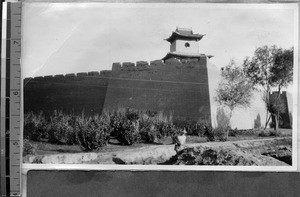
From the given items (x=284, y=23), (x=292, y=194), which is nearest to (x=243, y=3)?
(x=284, y=23)

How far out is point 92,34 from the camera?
2.29 m

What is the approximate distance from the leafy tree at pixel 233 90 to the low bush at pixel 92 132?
661 mm

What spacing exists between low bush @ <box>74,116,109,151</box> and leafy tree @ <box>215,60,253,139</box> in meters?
0.66

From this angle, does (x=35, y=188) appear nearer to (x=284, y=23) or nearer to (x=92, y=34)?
(x=92, y=34)

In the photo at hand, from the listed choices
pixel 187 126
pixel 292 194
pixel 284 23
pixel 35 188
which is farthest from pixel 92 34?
pixel 292 194

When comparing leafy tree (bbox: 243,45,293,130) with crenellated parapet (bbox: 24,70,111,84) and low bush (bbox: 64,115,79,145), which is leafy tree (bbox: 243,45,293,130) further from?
low bush (bbox: 64,115,79,145)

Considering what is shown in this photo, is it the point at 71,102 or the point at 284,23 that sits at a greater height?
the point at 284,23

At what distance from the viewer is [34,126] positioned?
7.56 feet

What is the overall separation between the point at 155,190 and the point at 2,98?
3.22 feet

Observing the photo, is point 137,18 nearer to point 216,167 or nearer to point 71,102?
point 71,102

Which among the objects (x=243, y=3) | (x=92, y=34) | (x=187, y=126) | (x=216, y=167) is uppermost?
(x=243, y=3)

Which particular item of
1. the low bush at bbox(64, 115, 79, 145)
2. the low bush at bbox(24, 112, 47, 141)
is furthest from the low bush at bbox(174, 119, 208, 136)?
the low bush at bbox(24, 112, 47, 141)

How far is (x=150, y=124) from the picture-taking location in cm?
231

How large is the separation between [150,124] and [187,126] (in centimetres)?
21
